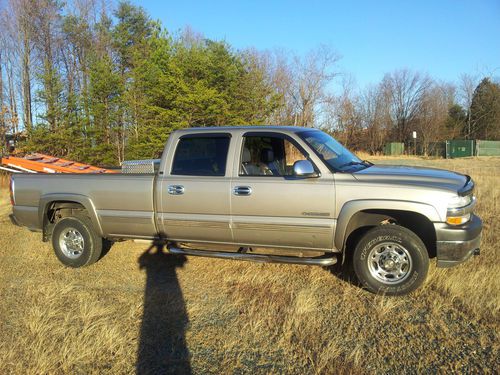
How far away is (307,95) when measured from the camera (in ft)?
127

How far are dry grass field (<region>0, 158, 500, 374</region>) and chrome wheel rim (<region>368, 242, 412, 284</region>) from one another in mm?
239

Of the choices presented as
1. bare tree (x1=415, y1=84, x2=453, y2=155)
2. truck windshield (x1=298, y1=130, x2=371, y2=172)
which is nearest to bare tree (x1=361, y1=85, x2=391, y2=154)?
bare tree (x1=415, y1=84, x2=453, y2=155)

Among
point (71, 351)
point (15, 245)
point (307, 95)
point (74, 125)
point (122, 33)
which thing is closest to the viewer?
point (71, 351)

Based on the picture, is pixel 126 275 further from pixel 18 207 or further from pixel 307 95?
pixel 307 95

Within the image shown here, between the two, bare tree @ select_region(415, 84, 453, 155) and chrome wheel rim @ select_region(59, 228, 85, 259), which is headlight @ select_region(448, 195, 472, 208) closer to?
chrome wheel rim @ select_region(59, 228, 85, 259)

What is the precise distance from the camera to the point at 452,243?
403 cm

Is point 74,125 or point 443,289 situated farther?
point 74,125

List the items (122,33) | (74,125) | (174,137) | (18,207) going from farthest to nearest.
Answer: (122,33) < (74,125) < (18,207) < (174,137)

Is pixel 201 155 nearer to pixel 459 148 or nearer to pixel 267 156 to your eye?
pixel 267 156

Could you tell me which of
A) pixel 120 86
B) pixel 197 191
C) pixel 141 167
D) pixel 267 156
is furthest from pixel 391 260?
pixel 120 86

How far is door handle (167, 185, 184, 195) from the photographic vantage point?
4918 millimetres

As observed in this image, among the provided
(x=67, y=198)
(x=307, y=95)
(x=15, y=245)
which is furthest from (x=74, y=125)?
(x=307, y=95)

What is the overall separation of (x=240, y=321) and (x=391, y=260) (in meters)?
1.72

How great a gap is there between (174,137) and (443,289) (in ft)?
11.9
